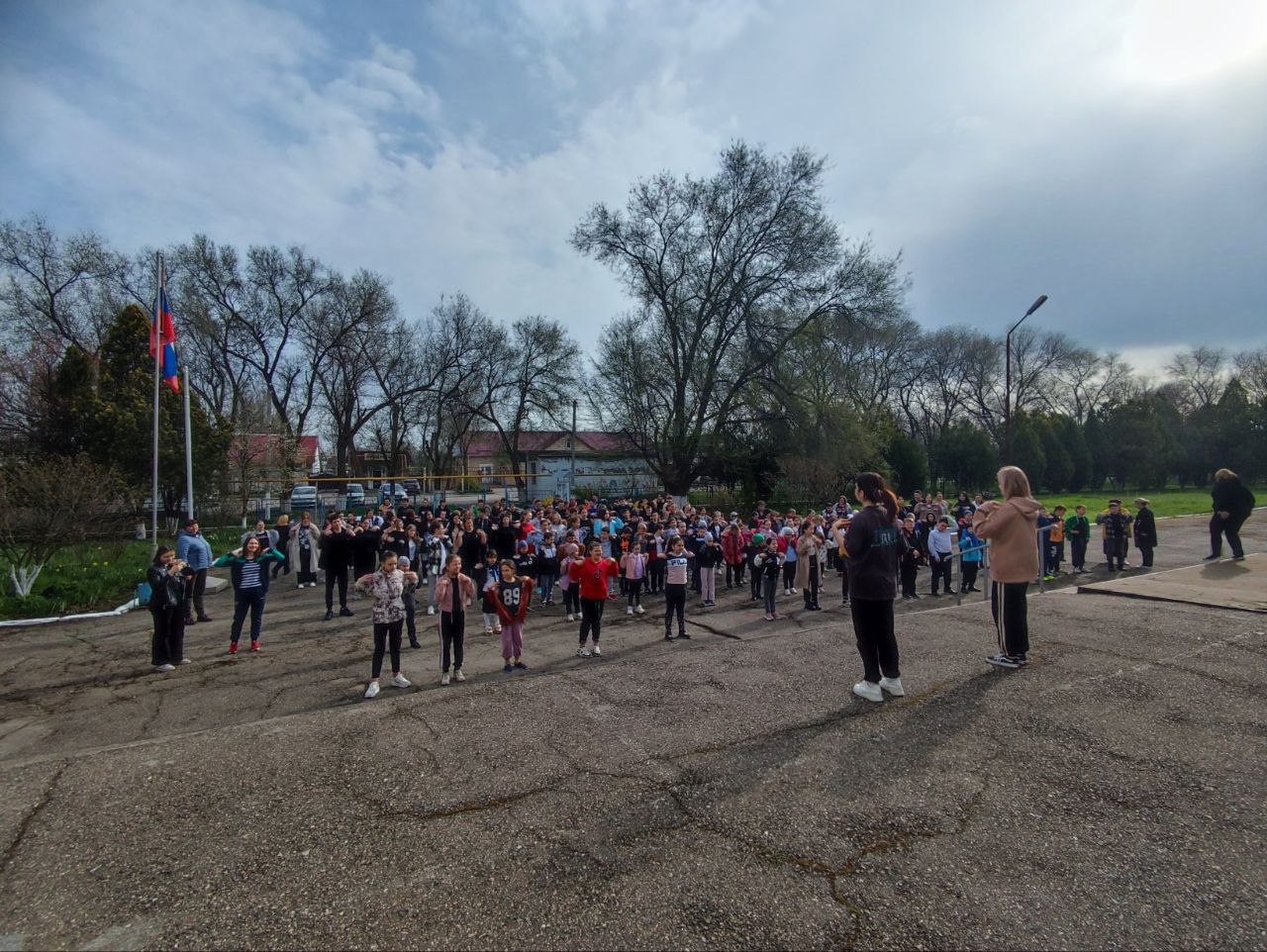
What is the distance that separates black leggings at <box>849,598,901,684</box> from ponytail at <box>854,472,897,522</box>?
2.40 ft

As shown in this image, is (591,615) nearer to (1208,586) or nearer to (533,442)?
(1208,586)

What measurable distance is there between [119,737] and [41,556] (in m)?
9.50

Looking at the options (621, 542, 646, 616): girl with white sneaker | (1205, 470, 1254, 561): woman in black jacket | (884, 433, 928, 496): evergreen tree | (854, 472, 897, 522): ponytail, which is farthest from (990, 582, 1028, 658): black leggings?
(884, 433, 928, 496): evergreen tree

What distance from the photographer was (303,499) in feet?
84.9

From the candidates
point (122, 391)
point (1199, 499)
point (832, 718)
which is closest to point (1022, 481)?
point (832, 718)

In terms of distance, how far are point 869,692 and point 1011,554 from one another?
183 cm

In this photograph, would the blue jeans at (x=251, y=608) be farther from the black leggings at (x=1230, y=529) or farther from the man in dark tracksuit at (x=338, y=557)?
the black leggings at (x=1230, y=529)

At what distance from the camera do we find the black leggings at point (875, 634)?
4922 mm

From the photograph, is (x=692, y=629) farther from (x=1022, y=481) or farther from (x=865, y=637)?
(x=1022, y=481)

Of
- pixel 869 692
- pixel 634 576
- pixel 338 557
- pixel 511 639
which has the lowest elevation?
pixel 511 639

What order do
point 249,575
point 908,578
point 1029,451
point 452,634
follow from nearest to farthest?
point 452,634 < point 249,575 < point 908,578 < point 1029,451

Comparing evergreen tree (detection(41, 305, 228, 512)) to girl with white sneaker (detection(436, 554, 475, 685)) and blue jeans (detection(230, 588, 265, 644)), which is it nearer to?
blue jeans (detection(230, 588, 265, 644))

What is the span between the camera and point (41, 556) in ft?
39.7

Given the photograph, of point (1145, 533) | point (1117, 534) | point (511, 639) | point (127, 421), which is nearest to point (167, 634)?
point (511, 639)
